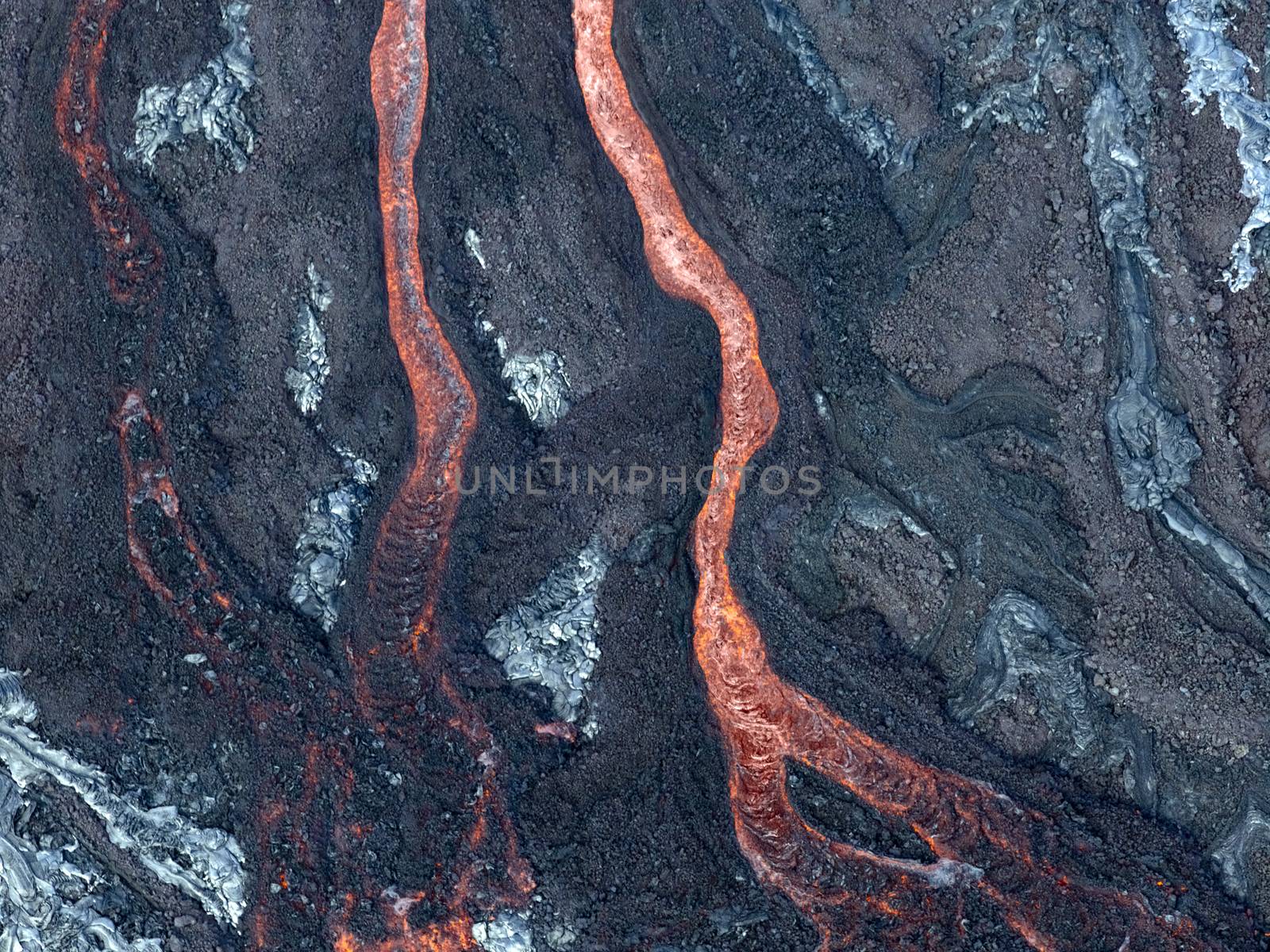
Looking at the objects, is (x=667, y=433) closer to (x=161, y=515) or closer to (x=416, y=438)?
(x=416, y=438)

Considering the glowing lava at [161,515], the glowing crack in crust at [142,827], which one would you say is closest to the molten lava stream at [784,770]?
the glowing lava at [161,515]

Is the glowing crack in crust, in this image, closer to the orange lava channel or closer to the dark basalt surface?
the dark basalt surface

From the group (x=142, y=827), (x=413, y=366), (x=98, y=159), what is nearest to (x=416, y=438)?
(x=413, y=366)

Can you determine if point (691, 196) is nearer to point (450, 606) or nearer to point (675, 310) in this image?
point (675, 310)

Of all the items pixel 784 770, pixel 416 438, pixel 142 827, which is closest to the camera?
pixel 142 827

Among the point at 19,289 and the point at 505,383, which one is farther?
the point at 505,383

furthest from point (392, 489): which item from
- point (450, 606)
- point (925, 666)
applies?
Answer: point (925, 666)
